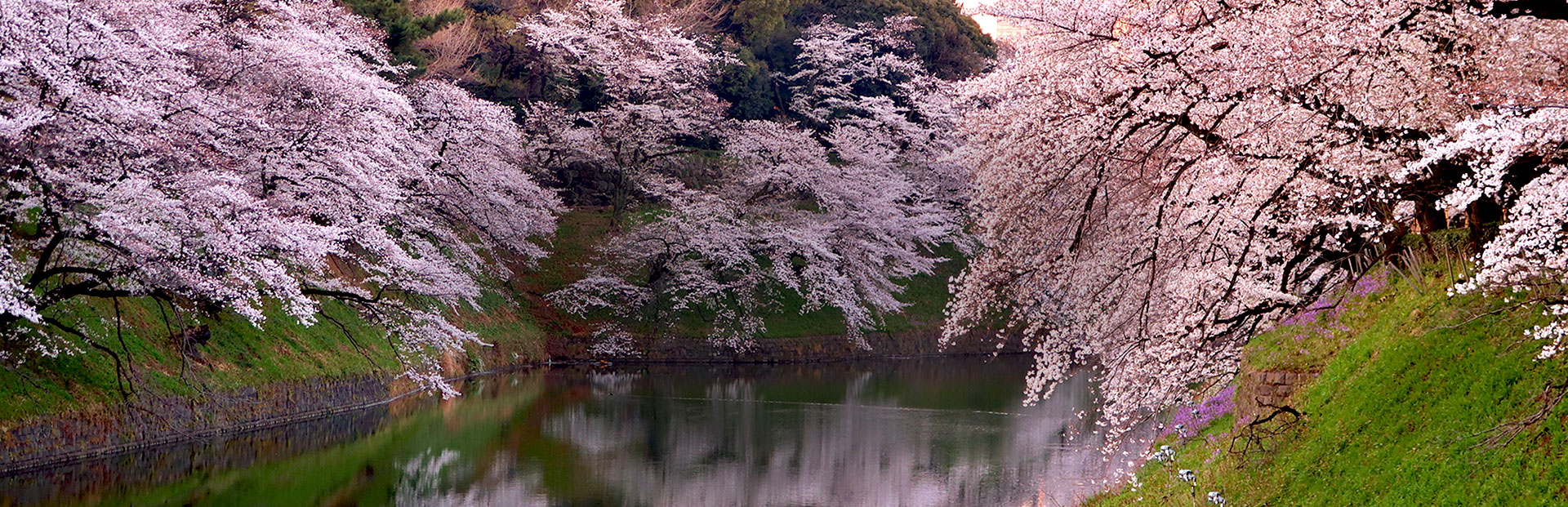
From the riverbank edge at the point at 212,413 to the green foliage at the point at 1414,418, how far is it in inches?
192

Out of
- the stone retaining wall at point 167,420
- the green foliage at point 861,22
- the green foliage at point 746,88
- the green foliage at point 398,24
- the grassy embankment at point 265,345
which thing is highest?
the green foliage at point 861,22

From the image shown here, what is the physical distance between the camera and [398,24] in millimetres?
28234

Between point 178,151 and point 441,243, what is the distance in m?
12.9

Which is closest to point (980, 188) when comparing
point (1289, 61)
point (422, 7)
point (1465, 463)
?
A: point (1289, 61)

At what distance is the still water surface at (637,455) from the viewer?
1471 cm

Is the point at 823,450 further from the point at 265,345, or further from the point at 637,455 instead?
the point at 265,345

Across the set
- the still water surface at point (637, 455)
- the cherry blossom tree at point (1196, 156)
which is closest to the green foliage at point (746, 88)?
the still water surface at point (637, 455)

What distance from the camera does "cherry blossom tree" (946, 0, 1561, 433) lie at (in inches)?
369

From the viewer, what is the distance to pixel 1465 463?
24.8 feet

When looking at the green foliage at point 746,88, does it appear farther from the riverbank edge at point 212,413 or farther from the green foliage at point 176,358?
the green foliage at point 176,358

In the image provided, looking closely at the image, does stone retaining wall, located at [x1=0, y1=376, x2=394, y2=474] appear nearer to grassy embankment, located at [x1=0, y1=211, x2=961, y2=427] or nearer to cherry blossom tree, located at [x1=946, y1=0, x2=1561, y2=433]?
grassy embankment, located at [x1=0, y1=211, x2=961, y2=427]

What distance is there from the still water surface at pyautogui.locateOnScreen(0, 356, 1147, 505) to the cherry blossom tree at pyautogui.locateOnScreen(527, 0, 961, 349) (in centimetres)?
579

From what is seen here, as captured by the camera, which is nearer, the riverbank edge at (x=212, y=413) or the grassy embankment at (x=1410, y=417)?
the grassy embankment at (x=1410, y=417)

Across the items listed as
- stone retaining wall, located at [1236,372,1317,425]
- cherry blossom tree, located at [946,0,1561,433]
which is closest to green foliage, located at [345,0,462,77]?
cherry blossom tree, located at [946,0,1561,433]
